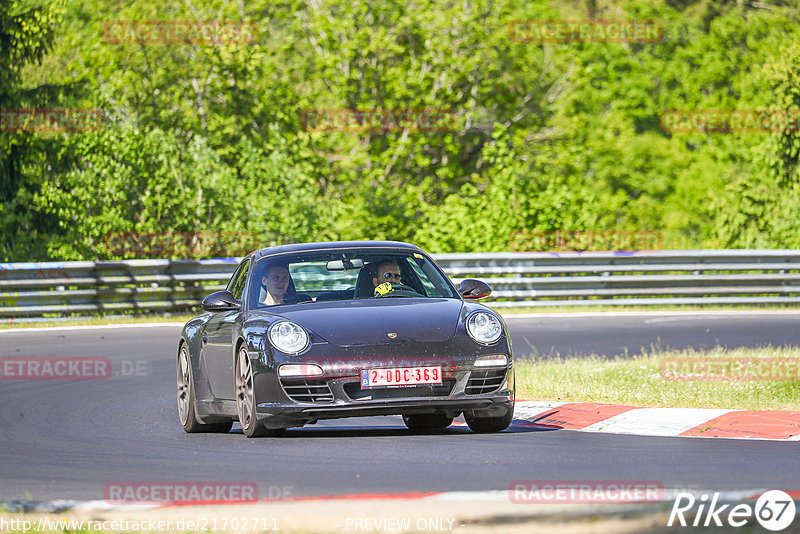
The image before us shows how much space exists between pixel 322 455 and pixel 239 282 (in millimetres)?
2639

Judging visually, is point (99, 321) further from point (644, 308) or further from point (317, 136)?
point (317, 136)

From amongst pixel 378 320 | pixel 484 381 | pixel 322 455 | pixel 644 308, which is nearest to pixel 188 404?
pixel 378 320

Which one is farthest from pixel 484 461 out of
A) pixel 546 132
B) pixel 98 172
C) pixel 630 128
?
pixel 630 128

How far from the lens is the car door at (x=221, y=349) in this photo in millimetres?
9258

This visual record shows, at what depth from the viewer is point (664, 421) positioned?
366 inches

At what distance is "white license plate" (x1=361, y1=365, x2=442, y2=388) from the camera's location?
8.31 meters

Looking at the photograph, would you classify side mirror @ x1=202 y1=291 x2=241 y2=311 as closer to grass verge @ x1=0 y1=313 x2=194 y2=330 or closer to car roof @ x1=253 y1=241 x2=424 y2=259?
car roof @ x1=253 y1=241 x2=424 y2=259

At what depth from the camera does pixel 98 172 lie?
25.6 metres

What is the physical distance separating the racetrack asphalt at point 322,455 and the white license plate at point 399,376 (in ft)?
1.29

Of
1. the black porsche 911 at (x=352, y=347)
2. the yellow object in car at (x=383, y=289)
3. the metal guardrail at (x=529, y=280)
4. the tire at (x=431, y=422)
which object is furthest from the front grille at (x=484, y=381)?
the metal guardrail at (x=529, y=280)

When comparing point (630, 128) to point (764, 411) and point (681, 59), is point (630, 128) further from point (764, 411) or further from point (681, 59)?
point (764, 411)

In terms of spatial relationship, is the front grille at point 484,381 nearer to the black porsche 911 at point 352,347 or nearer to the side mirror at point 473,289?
the black porsche 911 at point 352,347

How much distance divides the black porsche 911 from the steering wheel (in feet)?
0.03

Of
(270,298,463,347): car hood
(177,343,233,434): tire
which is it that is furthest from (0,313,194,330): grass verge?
(270,298,463,347): car hood
